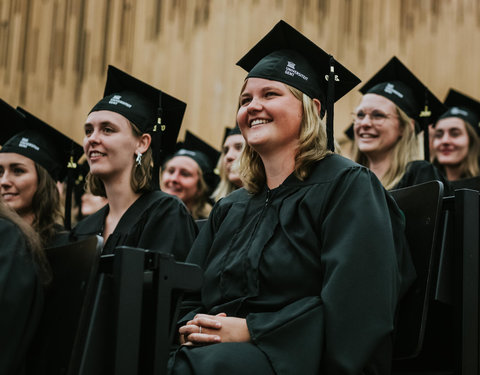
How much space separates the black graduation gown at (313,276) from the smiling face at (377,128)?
165 centimetres

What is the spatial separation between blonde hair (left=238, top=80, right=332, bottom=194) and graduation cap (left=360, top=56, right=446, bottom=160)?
1.68 meters

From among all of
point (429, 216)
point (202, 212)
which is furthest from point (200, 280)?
point (202, 212)

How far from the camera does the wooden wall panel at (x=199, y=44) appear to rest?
271 inches

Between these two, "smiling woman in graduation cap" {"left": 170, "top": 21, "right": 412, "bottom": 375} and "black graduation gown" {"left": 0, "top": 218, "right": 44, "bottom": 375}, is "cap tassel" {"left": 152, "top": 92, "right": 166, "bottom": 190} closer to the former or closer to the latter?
"smiling woman in graduation cap" {"left": 170, "top": 21, "right": 412, "bottom": 375}

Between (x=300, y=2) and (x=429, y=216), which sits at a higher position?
(x=300, y=2)

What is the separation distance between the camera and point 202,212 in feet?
17.6

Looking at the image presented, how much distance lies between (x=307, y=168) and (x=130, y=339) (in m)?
0.99

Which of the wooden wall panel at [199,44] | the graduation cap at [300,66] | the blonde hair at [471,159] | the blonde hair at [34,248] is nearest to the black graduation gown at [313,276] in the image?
the graduation cap at [300,66]

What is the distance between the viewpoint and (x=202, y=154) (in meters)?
5.62

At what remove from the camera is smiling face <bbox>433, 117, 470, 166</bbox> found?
4.84m

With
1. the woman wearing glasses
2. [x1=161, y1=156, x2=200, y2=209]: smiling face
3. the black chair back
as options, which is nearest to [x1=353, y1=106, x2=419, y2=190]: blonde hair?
the woman wearing glasses

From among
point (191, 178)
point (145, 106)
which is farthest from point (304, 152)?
point (191, 178)

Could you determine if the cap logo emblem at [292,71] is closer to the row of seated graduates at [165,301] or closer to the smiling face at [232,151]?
the row of seated graduates at [165,301]

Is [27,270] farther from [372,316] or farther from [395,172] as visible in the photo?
[395,172]
